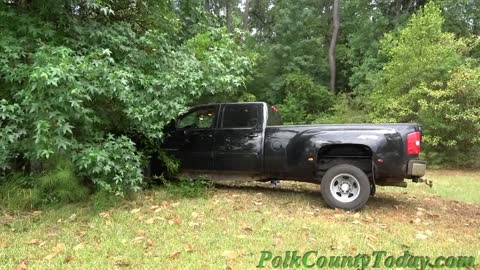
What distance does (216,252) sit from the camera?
436cm

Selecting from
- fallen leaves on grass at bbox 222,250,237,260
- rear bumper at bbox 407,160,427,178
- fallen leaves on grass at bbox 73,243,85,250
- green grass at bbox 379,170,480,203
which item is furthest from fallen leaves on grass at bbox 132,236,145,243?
green grass at bbox 379,170,480,203

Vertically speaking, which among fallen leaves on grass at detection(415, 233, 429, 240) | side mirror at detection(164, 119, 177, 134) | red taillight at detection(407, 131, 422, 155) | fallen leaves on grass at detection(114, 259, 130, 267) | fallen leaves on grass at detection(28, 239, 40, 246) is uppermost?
side mirror at detection(164, 119, 177, 134)

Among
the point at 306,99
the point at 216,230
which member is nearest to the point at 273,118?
the point at 216,230

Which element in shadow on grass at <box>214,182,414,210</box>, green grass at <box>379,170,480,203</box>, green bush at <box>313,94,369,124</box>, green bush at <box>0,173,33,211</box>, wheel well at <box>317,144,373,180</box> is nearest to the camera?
green bush at <box>0,173,33,211</box>

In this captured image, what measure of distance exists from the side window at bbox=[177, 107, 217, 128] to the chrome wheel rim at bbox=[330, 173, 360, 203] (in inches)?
96.3

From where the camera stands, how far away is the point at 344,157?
681cm

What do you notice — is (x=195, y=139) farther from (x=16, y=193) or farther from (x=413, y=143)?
(x=413, y=143)

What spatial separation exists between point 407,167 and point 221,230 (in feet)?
9.51

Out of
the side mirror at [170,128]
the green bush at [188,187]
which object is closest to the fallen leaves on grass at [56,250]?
the green bush at [188,187]

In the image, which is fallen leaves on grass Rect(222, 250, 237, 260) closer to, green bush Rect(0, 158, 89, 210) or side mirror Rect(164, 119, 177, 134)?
green bush Rect(0, 158, 89, 210)

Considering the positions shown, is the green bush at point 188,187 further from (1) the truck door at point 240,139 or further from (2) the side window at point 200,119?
(2) the side window at point 200,119

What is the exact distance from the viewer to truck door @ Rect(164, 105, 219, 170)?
773 centimetres

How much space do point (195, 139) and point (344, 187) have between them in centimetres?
280

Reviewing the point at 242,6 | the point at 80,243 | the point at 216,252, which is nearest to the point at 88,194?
the point at 80,243
